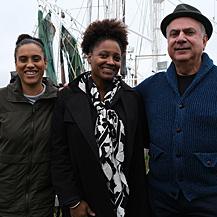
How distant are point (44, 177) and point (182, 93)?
4.19ft

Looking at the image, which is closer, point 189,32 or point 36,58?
point 189,32

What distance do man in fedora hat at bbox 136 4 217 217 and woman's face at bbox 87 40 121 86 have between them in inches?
15.9

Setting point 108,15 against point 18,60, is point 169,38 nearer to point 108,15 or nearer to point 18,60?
point 18,60

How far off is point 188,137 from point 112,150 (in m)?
0.55

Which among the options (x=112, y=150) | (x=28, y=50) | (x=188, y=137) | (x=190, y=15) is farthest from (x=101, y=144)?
(x=190, y=15)

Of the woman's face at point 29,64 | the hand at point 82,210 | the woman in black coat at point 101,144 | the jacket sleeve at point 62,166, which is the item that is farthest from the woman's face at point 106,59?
the hand at point 82,210

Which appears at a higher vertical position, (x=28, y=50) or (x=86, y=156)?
(x=28, y=50)

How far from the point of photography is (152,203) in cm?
204

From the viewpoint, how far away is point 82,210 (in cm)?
187

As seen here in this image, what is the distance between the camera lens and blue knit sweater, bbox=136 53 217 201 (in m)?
1.75

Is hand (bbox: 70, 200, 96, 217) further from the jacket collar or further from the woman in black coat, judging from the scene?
the jacket collar

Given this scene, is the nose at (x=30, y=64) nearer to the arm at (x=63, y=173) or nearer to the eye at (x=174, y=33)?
the arm at (x=63, y=173)

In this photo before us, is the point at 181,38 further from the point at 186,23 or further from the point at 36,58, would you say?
the point at 36,58

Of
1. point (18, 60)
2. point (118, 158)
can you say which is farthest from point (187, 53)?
point (18, 60)
